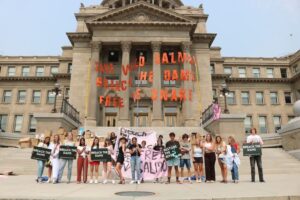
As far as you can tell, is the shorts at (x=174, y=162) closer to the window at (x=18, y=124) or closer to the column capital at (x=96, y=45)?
the column capital at (x=96, y=45)

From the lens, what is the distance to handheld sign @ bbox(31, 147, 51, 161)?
40.2 ft

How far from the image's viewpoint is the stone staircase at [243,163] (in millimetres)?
16953

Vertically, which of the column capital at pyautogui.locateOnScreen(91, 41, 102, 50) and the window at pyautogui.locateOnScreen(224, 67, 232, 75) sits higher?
the window at pyautogui.locateOnScreen(224, 67, 232, 75)

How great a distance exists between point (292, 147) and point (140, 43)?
25709mm

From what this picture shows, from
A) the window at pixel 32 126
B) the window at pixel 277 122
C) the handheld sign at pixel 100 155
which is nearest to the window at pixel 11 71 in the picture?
the window at pixel 32 126

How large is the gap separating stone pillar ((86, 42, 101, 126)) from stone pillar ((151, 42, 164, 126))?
759cm

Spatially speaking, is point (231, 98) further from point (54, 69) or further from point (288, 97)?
point (54, 69)

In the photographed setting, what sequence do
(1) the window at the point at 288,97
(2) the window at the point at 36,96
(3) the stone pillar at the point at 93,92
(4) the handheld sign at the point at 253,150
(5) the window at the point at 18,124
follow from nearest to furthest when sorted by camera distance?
(4) the handheld sign at the point at 253,150 → (3) the stone pillar at the point at 93,92 → (5) the window at the point at 18,124 → (2) the window at the point at 36,96 → (1) the window at the point at 288,97

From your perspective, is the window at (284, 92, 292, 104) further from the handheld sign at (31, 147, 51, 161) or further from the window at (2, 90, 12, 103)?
the window at (2, 90, 12, 103)

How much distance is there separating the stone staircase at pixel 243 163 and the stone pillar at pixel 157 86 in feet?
53.9

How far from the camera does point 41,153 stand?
12.4 metres

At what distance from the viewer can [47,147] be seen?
12.8m

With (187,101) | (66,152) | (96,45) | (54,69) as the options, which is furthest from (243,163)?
(54,69)

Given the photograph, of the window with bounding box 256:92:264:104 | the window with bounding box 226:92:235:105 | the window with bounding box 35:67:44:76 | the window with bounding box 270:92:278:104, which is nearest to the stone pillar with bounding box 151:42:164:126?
the window with bounding box 226:92:235:105
